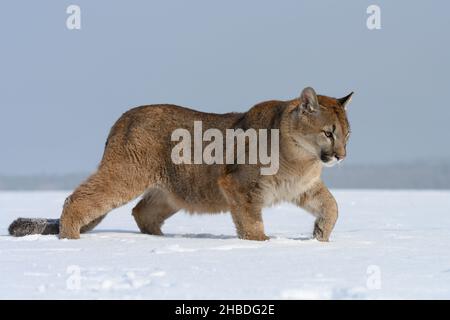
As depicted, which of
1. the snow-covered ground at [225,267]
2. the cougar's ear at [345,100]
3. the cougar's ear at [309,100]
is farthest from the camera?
the cougar's ear at [345,100]

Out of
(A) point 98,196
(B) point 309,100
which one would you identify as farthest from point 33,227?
(B) point 309,100

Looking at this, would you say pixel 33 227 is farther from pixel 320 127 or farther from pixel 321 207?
pixel 320 127

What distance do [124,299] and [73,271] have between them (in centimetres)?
128

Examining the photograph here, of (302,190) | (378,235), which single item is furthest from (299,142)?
(378,235)

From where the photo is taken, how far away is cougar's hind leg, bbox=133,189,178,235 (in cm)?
1084

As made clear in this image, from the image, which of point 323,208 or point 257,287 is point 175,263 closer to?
point 257,287

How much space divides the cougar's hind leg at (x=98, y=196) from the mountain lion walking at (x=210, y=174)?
0.04ft

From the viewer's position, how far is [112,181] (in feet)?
33.1

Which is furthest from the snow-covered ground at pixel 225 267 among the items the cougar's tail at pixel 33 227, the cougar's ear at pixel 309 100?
the cougar's ear at pixel 309 100

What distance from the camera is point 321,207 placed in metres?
9.99

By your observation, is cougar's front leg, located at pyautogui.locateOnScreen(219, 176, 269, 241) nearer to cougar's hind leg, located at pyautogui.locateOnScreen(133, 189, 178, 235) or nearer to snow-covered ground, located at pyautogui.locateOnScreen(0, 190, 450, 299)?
snow-covered ground, located at pyautogui.locateOnScreen(0, 190, 450, 299)

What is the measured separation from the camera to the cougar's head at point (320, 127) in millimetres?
9352

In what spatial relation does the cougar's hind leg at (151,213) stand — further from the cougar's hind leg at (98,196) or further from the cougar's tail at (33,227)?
the cougar's tail at (33,227)

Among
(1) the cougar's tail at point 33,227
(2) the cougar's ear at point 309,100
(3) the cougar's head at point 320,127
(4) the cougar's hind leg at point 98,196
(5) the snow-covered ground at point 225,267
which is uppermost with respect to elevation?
(2) the cougar's ear at point 309,100
